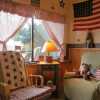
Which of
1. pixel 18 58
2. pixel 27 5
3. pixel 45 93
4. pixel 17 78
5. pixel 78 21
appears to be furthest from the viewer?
pixel 78 21

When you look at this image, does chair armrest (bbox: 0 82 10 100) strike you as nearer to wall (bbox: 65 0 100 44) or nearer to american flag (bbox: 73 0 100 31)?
american flag (bbox: 73 0 100 31)

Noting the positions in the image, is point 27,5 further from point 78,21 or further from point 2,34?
point 78,21

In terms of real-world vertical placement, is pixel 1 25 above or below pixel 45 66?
above

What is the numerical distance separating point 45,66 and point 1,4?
149cm

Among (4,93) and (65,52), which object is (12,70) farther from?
(65,52)

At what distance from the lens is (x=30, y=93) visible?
9.87 feet

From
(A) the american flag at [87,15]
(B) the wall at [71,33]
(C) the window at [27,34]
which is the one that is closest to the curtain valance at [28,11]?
(C) the window at [27,34]

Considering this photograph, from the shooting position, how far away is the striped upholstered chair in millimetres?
3002

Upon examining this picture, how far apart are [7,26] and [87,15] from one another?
6.16 ft

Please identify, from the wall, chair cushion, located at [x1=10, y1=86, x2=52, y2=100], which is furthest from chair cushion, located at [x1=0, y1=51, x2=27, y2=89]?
the wall

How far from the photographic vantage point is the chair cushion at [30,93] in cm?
281

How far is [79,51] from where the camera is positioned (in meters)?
4.88

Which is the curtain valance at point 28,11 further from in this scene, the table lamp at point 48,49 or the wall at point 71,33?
the table lamp at point 48,49

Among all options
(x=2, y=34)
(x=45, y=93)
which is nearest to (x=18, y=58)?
(x=2, y=34)
